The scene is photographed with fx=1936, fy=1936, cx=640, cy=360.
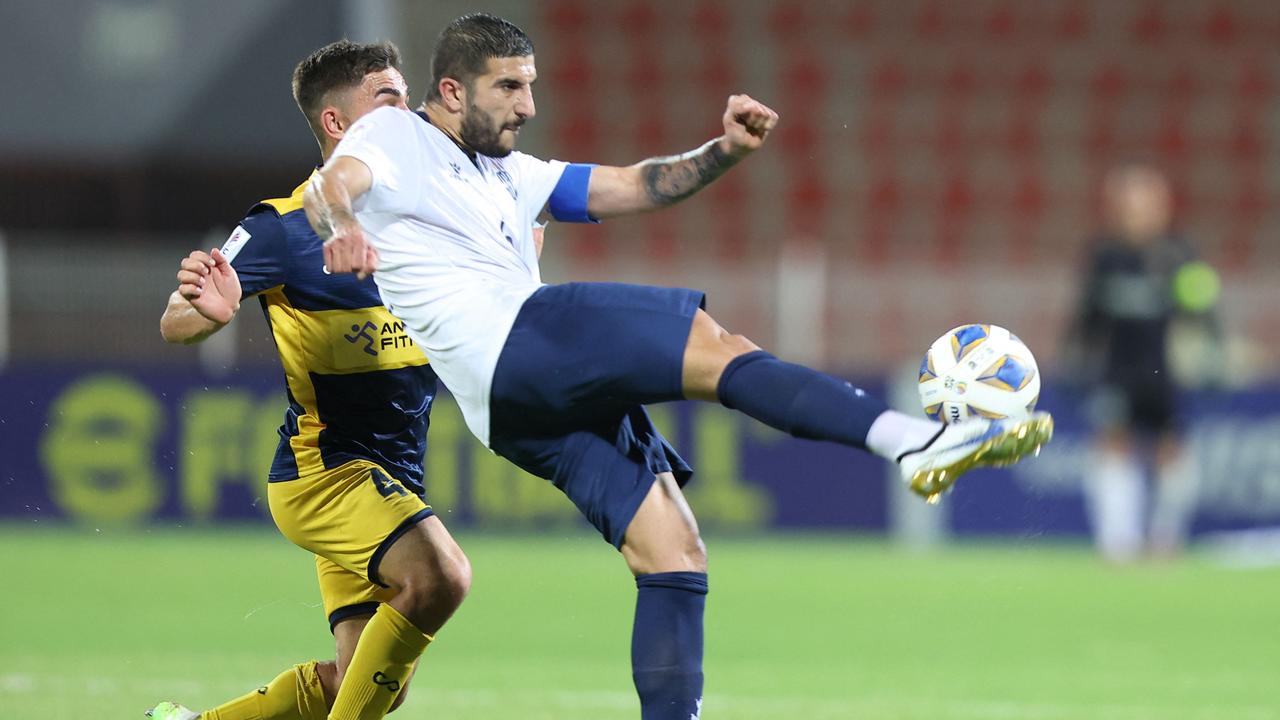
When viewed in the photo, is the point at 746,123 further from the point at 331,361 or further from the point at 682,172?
the point at 331,361

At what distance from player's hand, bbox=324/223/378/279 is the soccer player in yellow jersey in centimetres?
83

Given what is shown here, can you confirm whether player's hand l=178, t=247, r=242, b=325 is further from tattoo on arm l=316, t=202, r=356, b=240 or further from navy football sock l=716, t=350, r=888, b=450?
navy football sock l=716, t=350, r=888, b=450

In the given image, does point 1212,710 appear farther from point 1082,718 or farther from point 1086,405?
point 1086,405

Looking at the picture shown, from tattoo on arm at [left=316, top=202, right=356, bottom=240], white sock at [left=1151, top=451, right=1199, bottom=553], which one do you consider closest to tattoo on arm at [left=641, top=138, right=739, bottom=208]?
tattoo on arm at [left=316, top=202, right=356, bottom=240]

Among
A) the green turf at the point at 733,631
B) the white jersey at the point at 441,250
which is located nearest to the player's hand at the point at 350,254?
the white jersey at the point at 441,250

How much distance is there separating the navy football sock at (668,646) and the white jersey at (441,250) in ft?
1.84

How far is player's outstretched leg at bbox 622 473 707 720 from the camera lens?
4.48m

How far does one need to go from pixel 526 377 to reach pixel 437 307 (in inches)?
11.9

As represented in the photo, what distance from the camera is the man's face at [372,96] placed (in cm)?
540

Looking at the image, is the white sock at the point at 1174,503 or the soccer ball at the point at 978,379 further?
the white sock at the point at 1174,503

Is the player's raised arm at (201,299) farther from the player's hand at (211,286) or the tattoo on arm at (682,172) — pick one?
the tattoo on arm at (682,172)

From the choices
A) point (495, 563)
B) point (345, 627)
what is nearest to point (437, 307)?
point (345, 627)

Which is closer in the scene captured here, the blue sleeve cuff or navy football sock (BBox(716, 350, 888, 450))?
navy football sock (BBox(716, 350, 888, 450))

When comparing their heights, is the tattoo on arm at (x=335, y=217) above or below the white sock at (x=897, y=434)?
above
